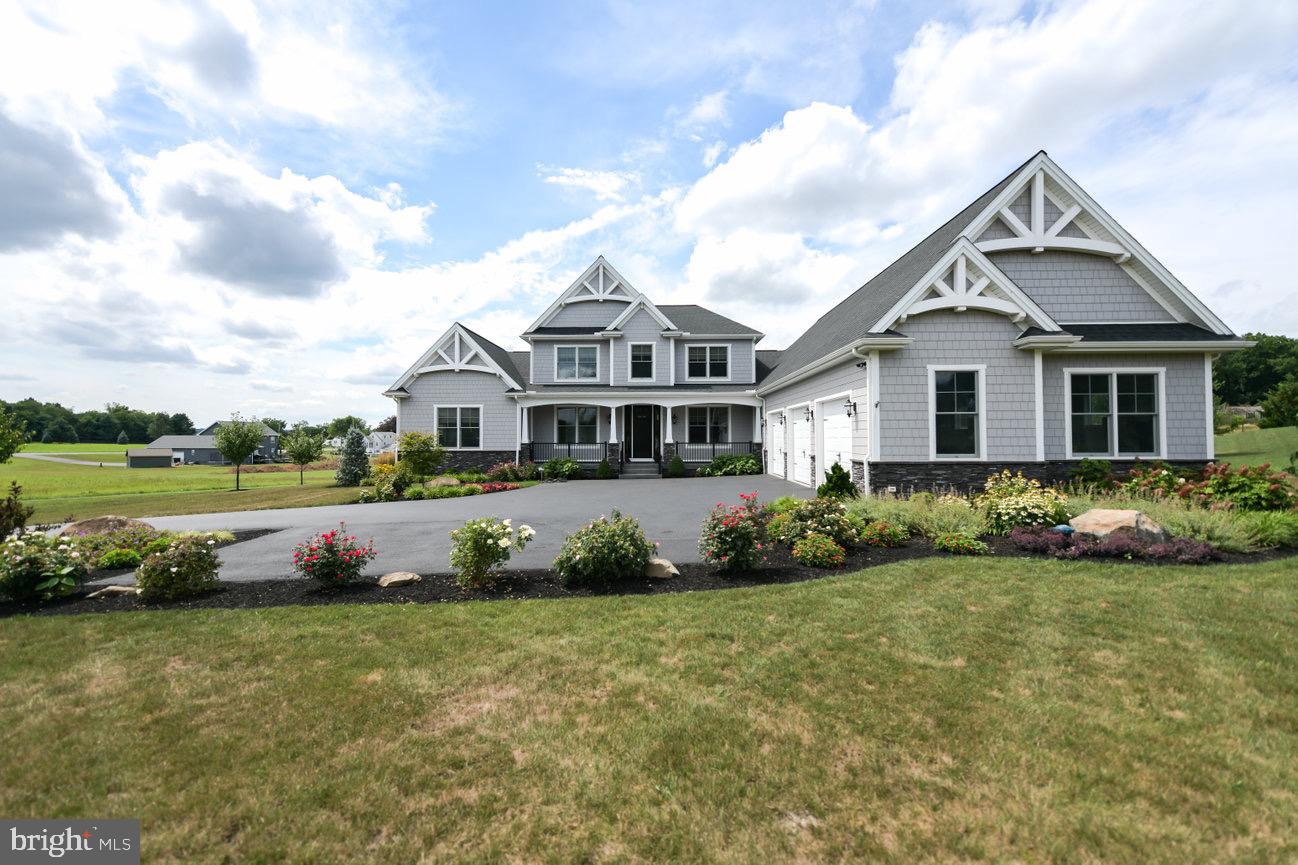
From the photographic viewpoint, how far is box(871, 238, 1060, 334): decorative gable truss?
12.0 m

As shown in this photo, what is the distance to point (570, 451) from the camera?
2333cm

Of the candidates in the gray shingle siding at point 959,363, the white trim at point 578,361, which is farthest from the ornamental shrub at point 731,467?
the gray shingle siding at point 959,363

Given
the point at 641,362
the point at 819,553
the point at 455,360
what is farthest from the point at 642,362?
the point at 819,553

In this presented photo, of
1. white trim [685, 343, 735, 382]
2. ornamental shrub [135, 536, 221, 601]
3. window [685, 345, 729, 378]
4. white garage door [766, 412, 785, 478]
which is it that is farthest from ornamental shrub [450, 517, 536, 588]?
window [685, 345, 729, 378]

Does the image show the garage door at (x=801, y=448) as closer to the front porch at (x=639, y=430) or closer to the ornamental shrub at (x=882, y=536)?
the front porch at (x=639, y=430)

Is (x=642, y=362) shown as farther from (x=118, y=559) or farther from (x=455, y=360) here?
(x=118, y=559)

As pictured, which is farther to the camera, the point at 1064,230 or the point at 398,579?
the point at 1064,230

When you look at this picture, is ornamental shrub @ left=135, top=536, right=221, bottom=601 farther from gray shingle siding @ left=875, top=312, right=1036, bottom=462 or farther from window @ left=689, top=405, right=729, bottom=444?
window @ left=689, top=405, right=729, bottom=444

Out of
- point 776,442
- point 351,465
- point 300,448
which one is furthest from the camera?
point 300,448

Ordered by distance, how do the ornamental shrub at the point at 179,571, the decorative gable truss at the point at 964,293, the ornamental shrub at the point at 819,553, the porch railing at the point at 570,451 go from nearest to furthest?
the ornamental shrub at the point at 179,571 < the ornamental shrub at the point at 819,553 < the decorative gable truss at the point at 964,293 < the porch railing at the point at 570,451

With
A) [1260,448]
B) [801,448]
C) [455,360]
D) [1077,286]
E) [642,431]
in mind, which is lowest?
[1260,448]

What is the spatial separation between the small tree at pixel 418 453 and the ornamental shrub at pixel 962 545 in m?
18.9

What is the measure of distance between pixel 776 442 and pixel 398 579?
53.5ft

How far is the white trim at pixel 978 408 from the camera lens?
40.2 ft
